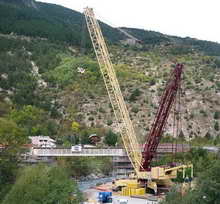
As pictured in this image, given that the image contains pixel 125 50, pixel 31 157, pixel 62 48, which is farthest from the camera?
pixel 125 50

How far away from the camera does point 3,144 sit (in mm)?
52656

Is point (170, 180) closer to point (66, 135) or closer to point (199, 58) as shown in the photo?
point (66, 135)

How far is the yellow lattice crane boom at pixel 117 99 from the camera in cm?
6400

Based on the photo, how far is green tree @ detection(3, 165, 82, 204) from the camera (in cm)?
3912

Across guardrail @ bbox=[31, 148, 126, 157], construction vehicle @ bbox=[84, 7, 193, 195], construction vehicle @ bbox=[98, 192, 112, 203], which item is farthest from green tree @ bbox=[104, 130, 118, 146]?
construction vehicle @ bbox=[98, 192, 112, 203]

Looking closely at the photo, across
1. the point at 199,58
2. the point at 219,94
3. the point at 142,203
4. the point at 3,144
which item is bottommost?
the point at 142,203

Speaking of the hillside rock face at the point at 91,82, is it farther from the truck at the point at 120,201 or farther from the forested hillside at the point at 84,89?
the truck at the point at 120,201

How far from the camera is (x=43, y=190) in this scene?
39.7 m

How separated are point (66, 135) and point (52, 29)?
75.3 meters

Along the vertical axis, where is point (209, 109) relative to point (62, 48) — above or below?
below

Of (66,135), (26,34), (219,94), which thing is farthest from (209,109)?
(26,34)

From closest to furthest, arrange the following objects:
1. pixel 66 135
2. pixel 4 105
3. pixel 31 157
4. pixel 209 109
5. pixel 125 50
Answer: pixel 31 157 → pixel 66 135 → pixel 4 105 → pixel 209 109 → pixel 125 50

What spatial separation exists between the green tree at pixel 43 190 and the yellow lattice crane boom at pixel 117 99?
21352 mm

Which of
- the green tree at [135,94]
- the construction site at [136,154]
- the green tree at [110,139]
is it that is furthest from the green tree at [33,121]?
the construction site at [136,154]
